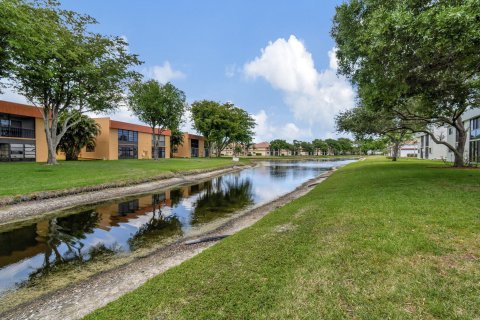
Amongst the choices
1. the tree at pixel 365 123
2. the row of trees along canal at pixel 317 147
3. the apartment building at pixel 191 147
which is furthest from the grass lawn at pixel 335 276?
the row of trees along canal at pixel 317 147

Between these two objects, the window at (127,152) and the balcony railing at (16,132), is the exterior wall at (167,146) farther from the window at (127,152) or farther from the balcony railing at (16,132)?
the balcony railing at (16,132)

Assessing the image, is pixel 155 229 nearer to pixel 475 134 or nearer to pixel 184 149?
pixel 475 134

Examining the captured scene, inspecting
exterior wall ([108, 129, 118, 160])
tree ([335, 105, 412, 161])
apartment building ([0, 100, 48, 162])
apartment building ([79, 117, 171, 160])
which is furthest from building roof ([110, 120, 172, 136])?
tree ([335, 105, 412, 161])

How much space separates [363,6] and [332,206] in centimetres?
864

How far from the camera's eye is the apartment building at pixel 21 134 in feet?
99.2

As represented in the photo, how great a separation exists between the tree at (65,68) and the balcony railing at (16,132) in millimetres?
8867

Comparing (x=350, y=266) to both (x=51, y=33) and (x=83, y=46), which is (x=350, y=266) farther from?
(x=83, y=46)

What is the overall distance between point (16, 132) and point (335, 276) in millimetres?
40465

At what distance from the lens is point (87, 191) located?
53.4ft

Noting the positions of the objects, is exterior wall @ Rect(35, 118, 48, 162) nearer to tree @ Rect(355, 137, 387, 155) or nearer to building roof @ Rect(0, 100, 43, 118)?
building roof @ Rect(0, 100, 43, 118)

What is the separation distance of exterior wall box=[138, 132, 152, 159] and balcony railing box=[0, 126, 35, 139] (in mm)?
20997

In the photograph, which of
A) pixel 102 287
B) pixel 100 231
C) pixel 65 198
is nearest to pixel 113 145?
pixel 65 198

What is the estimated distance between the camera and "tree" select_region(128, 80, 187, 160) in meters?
41.7

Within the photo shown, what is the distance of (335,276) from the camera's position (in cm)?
412
